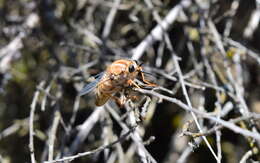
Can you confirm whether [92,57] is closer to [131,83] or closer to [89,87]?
[89,87]

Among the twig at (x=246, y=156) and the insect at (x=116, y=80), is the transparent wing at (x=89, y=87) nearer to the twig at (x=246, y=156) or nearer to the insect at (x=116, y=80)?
the insect at (x=116, y=80)

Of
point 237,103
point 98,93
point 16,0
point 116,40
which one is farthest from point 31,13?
point 237,103

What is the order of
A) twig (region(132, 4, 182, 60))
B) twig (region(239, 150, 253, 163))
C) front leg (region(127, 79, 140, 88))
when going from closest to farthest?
twig (region(239, 150, 253, 163)), front leg (region(127, 79, 140, 88)), twig (region(132, 4, 182, 60))

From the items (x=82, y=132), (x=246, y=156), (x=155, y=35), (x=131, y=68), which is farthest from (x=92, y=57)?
(x=246, y=156)

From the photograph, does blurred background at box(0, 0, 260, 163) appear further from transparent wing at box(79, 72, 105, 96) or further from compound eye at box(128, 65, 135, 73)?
compound eye at box(128, 65, 135, 73)

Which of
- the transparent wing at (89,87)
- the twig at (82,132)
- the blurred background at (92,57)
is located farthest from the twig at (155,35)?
the twig at (82,132)

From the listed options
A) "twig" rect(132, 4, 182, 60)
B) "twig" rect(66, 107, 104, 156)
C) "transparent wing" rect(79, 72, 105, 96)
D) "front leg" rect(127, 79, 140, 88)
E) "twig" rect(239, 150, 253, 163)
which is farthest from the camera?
"twig" rect(132, 4, 182, 60)

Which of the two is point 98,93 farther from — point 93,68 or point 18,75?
point 18,75

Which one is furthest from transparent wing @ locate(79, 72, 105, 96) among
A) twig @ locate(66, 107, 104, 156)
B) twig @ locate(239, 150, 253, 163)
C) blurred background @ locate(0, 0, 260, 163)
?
twig @ locate(239, 150, 253, 163)
